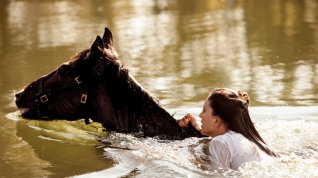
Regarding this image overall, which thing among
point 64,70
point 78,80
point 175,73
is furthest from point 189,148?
point 175,73

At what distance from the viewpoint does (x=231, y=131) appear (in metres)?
5.07

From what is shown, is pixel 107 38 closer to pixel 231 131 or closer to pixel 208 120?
pixel 208 120

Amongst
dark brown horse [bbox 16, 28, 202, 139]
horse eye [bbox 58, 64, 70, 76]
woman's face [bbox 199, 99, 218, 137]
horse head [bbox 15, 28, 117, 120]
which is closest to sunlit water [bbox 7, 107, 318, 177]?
dark brown horse [bbox 16, 28, 202, 139]

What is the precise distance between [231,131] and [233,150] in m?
0.18

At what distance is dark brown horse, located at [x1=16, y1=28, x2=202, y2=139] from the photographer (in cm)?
553

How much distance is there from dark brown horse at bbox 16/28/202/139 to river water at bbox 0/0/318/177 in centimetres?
14

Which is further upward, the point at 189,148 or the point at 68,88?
the point at 68,88

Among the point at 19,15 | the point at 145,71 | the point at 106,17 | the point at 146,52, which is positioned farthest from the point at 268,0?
the point at 145,71

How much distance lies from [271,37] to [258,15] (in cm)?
452

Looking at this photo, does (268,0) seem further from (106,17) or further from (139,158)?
(139,158)

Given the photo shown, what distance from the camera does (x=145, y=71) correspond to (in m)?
9.91

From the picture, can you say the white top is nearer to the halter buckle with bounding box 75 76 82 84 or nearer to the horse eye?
the halter buckle with bounding box 75 76 82 84

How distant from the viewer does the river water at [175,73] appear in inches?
217

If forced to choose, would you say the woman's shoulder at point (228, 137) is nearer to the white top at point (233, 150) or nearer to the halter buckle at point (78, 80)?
the white top at point (233, 150)
